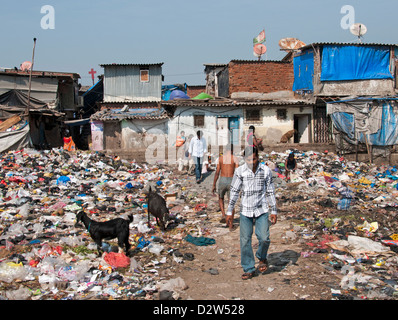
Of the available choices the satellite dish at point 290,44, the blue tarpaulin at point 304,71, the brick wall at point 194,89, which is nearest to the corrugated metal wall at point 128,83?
the brick wall at point 194,89

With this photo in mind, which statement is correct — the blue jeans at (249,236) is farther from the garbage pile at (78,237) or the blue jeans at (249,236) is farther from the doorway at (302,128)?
the doorway at (302,128)

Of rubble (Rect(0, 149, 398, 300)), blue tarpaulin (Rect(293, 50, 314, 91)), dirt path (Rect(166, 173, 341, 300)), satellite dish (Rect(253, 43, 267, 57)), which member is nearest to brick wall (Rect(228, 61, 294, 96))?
blue tarpaulin (Rect(293, 50, 314, 91))

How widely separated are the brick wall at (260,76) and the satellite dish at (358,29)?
355 centimetres

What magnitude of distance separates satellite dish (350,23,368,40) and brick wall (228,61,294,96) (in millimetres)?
3548

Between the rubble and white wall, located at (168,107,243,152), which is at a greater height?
white wall, located at (168,107,243,152)

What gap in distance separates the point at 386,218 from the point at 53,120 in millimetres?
18372

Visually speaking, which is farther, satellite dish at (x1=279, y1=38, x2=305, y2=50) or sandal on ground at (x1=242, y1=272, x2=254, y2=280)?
satellite dish at (x1=279, y1=38, x2=305, y2=50)

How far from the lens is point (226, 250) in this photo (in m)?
6.13

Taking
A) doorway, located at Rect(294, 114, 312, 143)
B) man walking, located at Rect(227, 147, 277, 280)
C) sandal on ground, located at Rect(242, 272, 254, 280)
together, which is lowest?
sandal on ground, located at Rect(242, 272, 254, 280)

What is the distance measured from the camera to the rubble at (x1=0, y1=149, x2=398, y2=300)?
470cm

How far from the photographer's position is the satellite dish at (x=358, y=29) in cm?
1984

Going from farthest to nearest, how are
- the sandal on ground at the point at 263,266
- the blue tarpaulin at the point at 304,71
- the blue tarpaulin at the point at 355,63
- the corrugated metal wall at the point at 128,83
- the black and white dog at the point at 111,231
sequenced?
the corrugated metal wall at the point at 128,83 → the blue tarpaulin at the point at 304,71 → the blue tarpaulin at the point at 355,63 → the black and white dog at the point at 111,231 → the sandal on ground at the point at 263,266

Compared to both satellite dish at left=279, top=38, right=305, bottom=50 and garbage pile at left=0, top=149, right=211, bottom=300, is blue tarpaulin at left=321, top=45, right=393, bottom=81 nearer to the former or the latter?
satellite dish at left=279, top=38, right=305, bottom=50
